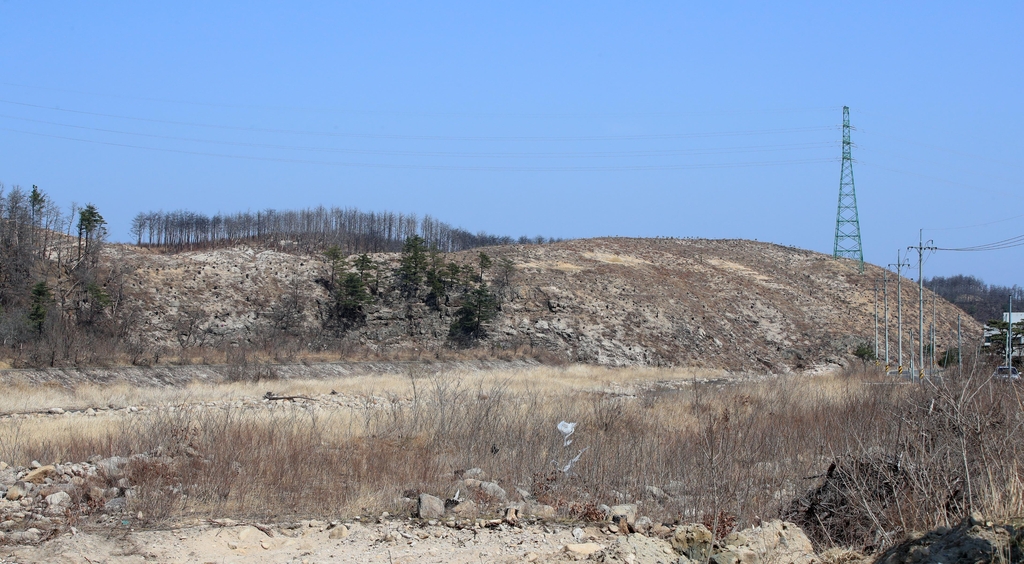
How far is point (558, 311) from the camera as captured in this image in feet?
203

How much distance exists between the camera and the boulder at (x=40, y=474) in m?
9.43

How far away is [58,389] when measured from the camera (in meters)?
27.2

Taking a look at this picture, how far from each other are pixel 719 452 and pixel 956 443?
3339mm

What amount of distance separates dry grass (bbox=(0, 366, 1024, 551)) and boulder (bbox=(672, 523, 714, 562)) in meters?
0.79

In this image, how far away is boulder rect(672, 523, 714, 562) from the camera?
25.6 ft

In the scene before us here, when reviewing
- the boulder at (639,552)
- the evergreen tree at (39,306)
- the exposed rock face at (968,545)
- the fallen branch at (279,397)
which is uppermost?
the evergreen tree at (39,306)

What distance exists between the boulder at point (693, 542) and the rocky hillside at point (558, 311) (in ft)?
138

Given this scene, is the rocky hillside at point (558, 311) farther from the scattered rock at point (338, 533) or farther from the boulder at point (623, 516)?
the boulder at point (623, 516)

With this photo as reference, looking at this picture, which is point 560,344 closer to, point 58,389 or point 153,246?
point 58,389

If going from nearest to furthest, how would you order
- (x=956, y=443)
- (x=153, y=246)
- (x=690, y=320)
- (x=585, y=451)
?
1. (x=956, y=443)
2. (x=585, y=451)
3. (x=690, y=320)
4. (x=153, y=246)

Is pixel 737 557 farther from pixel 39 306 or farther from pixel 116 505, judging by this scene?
pixel 39 306

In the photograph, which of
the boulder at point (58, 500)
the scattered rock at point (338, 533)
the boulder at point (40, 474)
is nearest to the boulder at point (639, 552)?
the scattered rock at point (338, 533)

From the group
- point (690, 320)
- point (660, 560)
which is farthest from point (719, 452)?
point (690, 320)

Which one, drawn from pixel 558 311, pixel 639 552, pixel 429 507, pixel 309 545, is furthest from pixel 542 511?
pixel 558 311
